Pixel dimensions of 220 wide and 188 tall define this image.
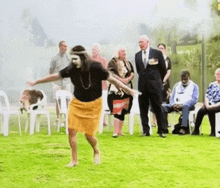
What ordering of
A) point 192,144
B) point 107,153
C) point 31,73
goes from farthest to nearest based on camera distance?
point 31,73 → point 192,144 → point 107,153

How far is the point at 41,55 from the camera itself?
1362 centimetres

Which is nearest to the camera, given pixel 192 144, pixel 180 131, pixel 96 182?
pixel 96 182

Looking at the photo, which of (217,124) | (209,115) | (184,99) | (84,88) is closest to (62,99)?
(184,99)

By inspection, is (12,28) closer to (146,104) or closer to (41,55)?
(41,55)

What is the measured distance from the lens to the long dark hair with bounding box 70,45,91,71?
4.62 metres

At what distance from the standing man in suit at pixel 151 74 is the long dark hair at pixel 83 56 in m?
2.79

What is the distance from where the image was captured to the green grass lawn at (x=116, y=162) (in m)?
4.17

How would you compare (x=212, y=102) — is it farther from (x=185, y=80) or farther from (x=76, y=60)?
(x=76, y=60)

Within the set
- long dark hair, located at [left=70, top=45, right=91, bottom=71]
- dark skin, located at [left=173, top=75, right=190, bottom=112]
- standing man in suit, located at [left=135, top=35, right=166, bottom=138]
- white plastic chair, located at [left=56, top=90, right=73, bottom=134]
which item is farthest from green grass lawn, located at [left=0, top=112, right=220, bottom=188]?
long dark hair, located at [left=70, top=45, right=91, bottom=71]

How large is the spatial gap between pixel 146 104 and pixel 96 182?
3571mm

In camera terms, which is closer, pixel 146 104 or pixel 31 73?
pixel 146 104

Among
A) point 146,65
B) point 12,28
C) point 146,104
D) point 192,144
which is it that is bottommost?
point 192,144

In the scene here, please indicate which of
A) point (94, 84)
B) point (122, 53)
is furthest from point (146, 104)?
point (94, 84)

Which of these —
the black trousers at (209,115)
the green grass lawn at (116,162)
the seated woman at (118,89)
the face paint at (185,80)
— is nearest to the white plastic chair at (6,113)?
the green grass lawn at (116,162)
